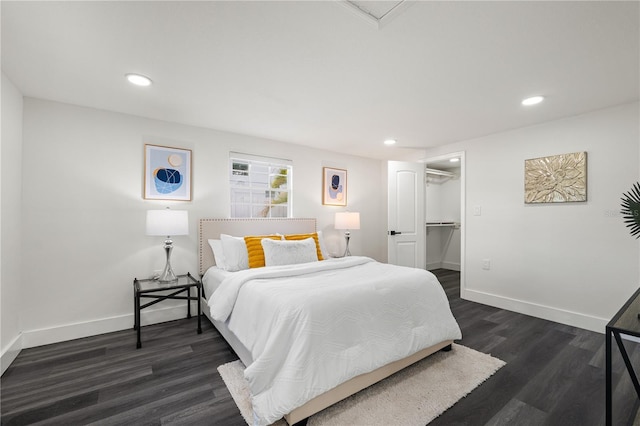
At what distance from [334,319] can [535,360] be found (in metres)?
1.92

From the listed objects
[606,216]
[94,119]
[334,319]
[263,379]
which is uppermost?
[94,119]

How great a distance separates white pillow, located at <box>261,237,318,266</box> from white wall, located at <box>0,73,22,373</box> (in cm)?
213

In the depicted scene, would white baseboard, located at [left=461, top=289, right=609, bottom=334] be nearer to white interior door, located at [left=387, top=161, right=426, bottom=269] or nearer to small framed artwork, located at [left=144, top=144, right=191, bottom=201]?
white interior door, located at [left=387, top=161, right=426, bottom=269]

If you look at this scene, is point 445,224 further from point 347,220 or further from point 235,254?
point 235,254

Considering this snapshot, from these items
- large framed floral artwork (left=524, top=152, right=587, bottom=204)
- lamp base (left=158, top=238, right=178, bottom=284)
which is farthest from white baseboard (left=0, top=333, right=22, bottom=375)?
large framed floral artwork (left=524, top=152, right=587, bottom=204)

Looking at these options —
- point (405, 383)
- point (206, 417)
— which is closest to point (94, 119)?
point (206, 417)

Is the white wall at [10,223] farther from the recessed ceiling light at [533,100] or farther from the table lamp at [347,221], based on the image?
the recessed ceiling light at [533,100]

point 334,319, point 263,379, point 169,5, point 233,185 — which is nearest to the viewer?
point 169,5

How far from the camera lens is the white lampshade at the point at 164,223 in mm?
2814

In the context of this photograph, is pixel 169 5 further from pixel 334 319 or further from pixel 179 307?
pixel 179 307

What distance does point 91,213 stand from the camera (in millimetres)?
2887

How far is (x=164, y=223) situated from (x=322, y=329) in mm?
2044

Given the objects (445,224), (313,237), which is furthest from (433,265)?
(313,237)

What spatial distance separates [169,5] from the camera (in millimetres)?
1517
